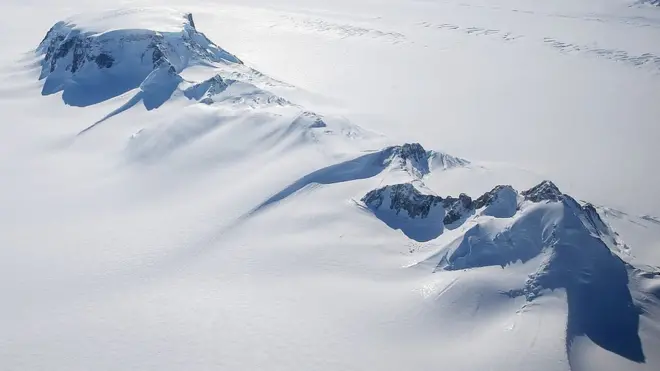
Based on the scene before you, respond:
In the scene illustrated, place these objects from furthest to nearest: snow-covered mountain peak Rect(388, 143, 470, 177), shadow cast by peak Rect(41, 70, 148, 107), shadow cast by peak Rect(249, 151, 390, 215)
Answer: shadow cast by peak Rect(41, 70, 148, 107) → snow-covered mountain peak Rect(388, 143, 470, 177) → shadow cast by peak Rect(249, 151, 390, 215)

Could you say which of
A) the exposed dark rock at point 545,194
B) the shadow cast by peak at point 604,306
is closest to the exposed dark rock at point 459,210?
the exposed dark rock at point 545,194

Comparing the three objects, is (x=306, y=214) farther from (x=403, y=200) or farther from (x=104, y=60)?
(x=104, y=60)

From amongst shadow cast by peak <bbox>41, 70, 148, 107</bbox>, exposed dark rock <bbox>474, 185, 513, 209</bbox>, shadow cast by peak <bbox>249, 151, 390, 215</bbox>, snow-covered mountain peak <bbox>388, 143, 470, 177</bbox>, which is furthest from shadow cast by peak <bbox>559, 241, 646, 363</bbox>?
shadow cast by peak <bbox>41, 70, 148, 107</bbox>

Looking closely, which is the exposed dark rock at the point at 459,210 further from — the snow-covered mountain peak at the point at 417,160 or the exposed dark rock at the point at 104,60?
the exposed dark rock at the point at 104,60

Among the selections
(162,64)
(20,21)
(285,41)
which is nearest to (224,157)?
(162,64)

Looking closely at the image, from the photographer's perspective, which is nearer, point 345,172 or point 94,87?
point 345,172

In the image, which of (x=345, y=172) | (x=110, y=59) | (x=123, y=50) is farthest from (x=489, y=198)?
(x=110, y=59)

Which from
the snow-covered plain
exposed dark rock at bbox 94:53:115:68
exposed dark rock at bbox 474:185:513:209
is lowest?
the snow-covered plain

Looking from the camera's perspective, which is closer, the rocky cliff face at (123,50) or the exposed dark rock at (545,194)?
the exposed dark rock at (545,194)

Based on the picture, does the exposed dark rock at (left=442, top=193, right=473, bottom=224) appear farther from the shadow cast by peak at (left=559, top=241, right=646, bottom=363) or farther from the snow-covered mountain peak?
the shadow cast by peak at (left=559, top=241, right=646, bottom=363)
